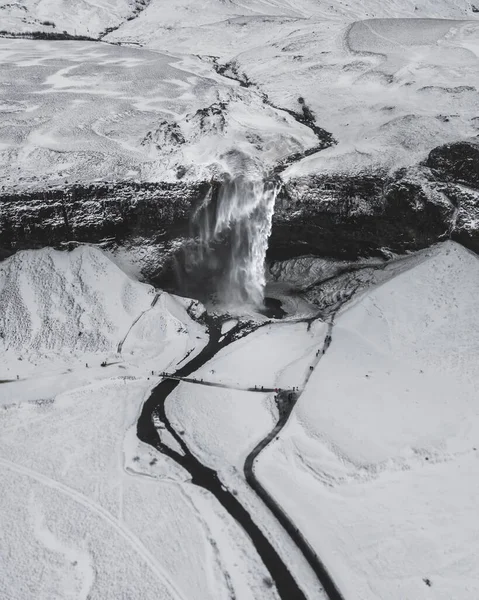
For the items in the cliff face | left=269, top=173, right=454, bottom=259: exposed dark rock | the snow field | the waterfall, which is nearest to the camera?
the snow field

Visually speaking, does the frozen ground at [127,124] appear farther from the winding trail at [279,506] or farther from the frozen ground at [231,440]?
the winding trail at [279,506]

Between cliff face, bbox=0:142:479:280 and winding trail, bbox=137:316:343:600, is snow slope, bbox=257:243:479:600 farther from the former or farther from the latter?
cliff face, bbox=0:142:479:280

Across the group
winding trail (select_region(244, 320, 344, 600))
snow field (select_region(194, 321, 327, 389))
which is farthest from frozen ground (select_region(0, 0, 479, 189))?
winding trail (select_region(244, 320, 344, 600))

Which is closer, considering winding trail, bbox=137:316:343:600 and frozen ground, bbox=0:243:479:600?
winding trail, bbox=137:316:343:600

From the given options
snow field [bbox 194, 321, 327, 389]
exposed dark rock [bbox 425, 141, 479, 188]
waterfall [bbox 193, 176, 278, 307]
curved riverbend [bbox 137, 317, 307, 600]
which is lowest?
curved riverbend [bbox 137, 317, 307, 600]

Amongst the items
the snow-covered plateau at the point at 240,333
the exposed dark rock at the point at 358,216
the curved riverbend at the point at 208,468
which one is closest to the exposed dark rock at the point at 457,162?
the snow-covered plateau at the point at 240,333

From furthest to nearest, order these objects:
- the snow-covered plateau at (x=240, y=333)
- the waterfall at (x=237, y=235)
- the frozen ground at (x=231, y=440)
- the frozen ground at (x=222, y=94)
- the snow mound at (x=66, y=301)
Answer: the frozen ground at (x=222, y=94), the waterfall at (x=237, y=235), the snow mound at (x=66, y=301), the snow-covered plateau at (x=240, y=333), the frozen ground at (x=231, y=440)

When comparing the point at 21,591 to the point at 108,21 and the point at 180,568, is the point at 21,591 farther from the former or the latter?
the point at 108,21
